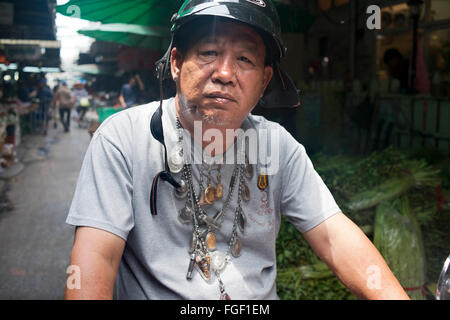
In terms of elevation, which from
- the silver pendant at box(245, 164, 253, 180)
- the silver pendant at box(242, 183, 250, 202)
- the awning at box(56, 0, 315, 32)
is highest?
the awning at box(56, 0, 315, 32)

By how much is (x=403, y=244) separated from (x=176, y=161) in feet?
3.96

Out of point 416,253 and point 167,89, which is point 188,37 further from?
point 416,253

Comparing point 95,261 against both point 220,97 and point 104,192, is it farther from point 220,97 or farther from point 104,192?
point 220,97

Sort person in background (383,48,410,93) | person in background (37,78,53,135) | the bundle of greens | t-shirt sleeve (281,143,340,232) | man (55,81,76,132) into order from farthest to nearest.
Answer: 1. person in background (37,78,53,135)
2. man (55,81,76,132)
3. person in background (383,48,410,93)
4. the bundle of greens
5. t-shirt sleeve (281,143,340,232)

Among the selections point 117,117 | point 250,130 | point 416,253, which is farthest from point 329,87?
point 117,117

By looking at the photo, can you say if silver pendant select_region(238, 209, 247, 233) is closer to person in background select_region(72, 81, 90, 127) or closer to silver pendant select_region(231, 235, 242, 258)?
silver pendant select_region(231, 235, 242, 258)

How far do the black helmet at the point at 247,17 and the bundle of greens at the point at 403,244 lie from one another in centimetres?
86

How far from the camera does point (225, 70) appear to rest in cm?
125

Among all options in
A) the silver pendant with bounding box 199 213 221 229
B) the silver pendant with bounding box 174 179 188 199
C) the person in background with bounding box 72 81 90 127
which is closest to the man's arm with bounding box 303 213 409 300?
the silver pendant with bounding box 199 213 221 229

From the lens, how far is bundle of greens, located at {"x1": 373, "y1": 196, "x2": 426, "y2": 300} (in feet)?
6.14

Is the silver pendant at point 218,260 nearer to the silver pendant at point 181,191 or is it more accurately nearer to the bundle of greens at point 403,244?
the silver pendant at point 181,191

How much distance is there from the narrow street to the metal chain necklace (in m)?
0.40

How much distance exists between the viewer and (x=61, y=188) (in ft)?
19.2

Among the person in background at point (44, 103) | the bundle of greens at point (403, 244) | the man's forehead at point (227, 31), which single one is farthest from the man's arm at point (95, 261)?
the person in background at point (44, 103)
